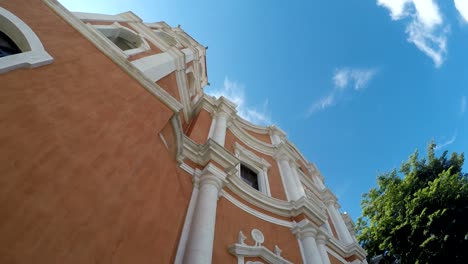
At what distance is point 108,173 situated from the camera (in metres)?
4.07

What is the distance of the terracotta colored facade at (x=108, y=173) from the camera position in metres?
3.08

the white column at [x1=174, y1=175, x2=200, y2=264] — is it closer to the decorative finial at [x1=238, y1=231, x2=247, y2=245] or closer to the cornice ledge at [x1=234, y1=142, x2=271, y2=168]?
the decorative finial at [x1=238, y1=231, x2=247, y2=245]

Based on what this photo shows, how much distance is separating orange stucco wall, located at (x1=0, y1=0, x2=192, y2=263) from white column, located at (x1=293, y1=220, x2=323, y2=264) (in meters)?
4.69

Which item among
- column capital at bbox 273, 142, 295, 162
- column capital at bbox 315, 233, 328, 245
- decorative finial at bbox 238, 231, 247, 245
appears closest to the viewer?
decorative finial at bbox 238, 231, 247, 245

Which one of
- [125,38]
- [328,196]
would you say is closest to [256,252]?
[328,196]

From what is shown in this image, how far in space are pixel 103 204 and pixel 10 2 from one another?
15.3 ft

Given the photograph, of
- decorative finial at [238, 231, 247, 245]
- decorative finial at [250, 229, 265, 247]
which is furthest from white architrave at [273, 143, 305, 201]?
decorative finial at [238, 231, 247, 245]

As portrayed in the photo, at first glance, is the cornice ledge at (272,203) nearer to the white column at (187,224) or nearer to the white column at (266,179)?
the white column at (266,179)

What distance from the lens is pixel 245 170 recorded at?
11516 millimetres

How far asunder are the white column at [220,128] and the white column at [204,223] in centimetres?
305

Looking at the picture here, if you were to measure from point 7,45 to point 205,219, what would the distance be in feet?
17.1

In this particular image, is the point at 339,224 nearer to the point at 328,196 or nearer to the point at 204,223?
the point at 328,196

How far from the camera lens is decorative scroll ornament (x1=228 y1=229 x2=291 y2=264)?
6559 mm

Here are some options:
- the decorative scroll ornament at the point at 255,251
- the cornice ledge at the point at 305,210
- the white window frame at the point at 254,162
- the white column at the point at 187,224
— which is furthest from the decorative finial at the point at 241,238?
the white window frame at the point at 254,162
